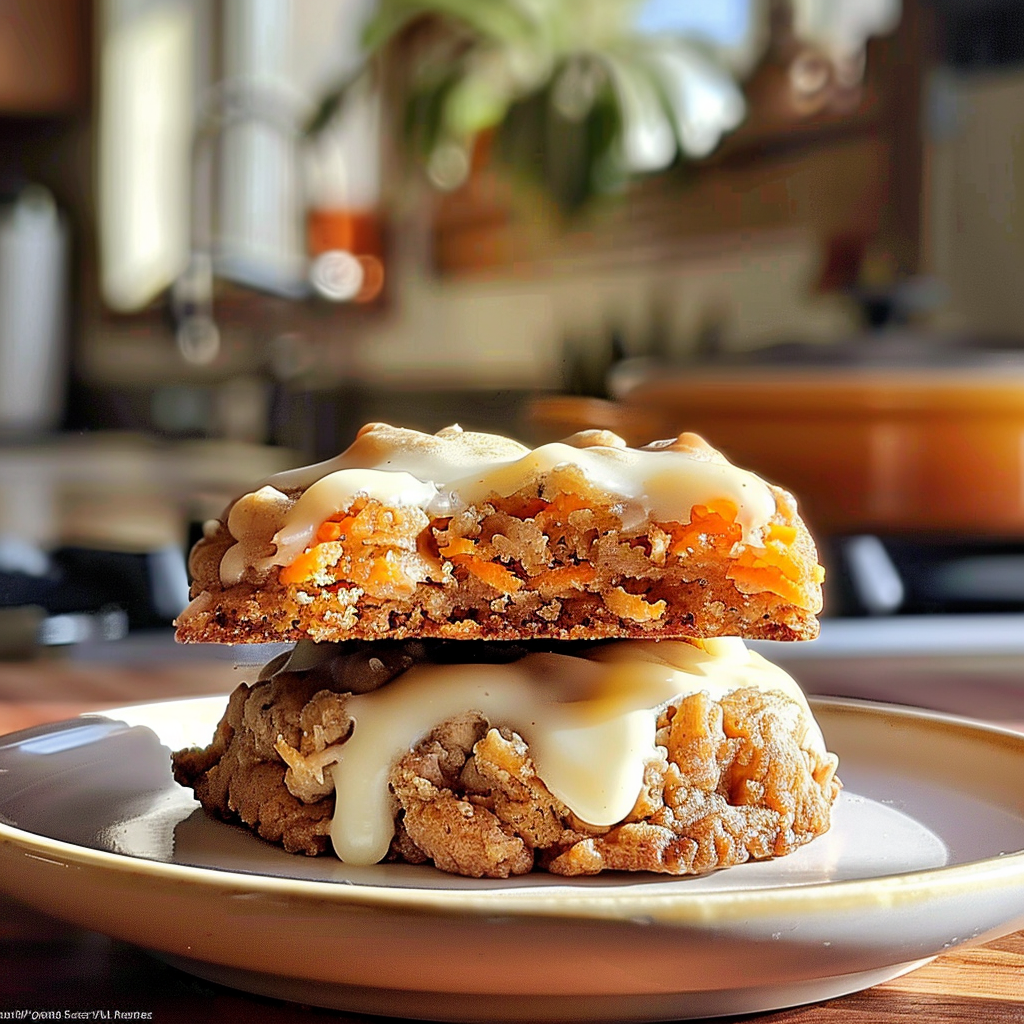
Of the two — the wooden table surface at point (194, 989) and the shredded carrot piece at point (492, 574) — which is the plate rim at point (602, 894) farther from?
the shredded carrot piece at point (492, 574)

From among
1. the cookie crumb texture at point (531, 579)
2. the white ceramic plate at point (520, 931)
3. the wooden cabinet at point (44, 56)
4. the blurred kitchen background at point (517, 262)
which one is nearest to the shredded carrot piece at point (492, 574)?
the cookie crumb texture at point (531, 579)

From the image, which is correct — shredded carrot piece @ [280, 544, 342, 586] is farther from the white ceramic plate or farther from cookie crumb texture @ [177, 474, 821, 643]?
the white ceramic plate

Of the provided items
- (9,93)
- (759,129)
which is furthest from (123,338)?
(759,129)

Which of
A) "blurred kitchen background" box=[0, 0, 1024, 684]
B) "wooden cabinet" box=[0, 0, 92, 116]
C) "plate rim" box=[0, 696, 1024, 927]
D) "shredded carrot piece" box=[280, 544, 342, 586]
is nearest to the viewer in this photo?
"plate rim" box=[0, 696, 1024, 927]

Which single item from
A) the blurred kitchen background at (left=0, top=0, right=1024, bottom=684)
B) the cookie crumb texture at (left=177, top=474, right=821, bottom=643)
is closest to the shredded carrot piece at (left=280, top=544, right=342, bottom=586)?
the cookie crumb texture at (left=177, top=474, right=821, bottom=643)

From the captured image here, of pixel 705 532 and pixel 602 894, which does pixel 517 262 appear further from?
pixel 602 894

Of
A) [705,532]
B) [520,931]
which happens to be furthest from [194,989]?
[705,532]

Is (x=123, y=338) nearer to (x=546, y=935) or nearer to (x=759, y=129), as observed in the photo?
(x=759, y=129)
